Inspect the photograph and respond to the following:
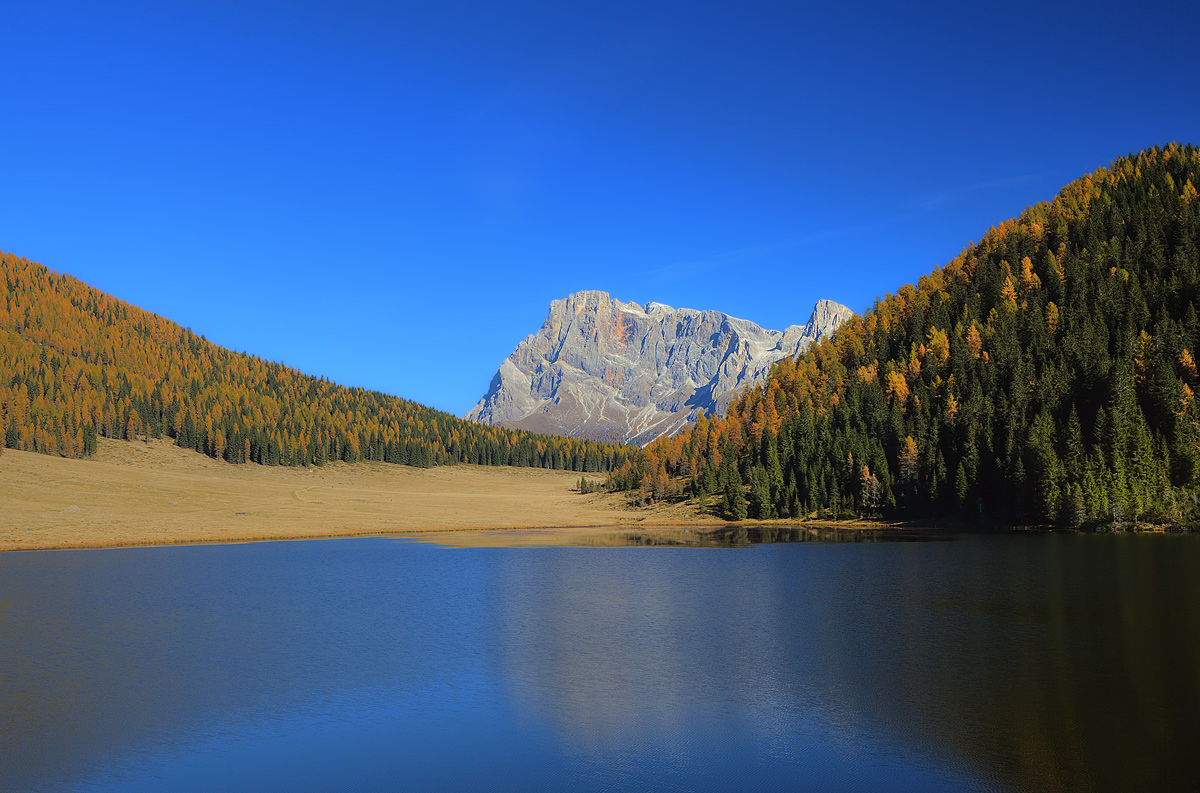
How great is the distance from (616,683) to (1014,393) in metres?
104

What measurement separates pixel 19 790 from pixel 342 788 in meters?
8.48

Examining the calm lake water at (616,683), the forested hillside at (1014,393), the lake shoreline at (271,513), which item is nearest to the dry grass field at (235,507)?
the lake shoreline at (271,513)

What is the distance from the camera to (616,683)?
29453mm

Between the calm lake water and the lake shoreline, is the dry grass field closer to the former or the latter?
the lake shoreline

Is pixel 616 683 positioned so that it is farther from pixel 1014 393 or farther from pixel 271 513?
pixel 271 513

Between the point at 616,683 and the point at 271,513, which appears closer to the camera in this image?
the point at 616,683

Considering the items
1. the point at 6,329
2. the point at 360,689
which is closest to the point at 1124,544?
the point at 360,689

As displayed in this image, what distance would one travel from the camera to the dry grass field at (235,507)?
313ft

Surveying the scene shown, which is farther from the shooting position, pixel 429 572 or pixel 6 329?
pixel 6 329

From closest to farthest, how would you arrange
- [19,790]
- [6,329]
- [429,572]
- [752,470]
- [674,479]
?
[19,790]
[429,572]
[752,470]
[674,479]
[6,329]

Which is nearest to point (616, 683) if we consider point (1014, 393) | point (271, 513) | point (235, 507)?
point (1014, 393)

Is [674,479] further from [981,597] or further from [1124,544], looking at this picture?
[981,597]

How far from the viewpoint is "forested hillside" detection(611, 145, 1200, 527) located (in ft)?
305

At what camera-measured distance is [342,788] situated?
20500 mm
